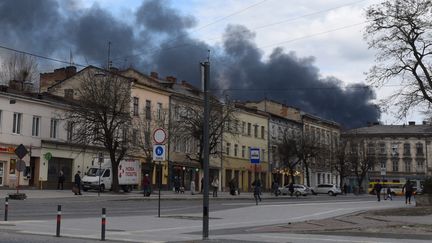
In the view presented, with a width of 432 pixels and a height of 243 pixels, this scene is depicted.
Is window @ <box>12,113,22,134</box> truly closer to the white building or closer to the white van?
the white building

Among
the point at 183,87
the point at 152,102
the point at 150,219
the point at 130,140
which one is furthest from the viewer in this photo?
the point at 183,87

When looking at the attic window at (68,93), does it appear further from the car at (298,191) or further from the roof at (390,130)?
the roof at (390,130)

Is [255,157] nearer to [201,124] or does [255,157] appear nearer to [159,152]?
[159,152]

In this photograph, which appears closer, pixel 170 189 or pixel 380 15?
pixel 380 15

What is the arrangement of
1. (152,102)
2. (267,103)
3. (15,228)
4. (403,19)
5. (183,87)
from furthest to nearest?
(267,103) → (183,87) → (152,102) → (403,19) → (15,228)

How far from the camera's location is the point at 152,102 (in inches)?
2623

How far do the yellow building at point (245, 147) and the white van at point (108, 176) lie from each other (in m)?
25.2

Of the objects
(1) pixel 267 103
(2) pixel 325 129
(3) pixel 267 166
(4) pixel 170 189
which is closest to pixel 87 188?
(4) pixel 170 189

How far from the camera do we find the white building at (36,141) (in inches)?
1951

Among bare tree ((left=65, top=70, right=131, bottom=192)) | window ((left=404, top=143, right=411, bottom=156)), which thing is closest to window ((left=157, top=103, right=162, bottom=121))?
bare tree ((left=65, top=70, right=131, bottom=192))

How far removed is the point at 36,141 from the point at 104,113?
766 cm

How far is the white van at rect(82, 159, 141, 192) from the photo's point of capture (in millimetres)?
50781

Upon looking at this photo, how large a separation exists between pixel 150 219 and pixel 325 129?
8890cm

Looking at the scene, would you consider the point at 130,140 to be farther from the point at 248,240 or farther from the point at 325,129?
the point at 325,129
